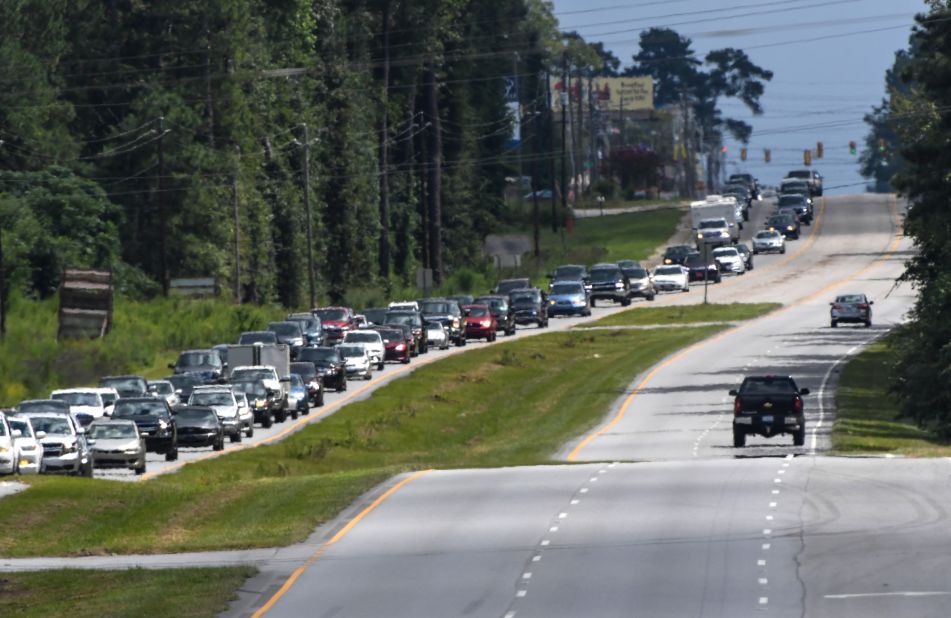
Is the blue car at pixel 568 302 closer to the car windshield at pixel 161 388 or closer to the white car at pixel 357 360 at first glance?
the white car at pixel 357 360

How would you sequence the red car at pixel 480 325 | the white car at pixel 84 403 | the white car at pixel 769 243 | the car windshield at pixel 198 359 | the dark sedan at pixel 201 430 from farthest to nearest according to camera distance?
the white car at pixel 769 243 → the red car at pixel 480 325 → the car windshield at pixel 198 359 → the white car at pixel 84 403 → the dark sedan at pixel 201 430

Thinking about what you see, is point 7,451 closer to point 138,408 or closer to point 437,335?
point 138,408

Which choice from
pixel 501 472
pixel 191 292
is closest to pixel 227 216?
pixel 191 292

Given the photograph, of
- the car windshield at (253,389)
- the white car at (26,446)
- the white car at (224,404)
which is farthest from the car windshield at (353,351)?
the white car at (26,446)

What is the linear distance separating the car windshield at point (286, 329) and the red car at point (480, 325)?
35.3ft

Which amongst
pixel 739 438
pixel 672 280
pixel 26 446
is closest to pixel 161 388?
pixel 26 446

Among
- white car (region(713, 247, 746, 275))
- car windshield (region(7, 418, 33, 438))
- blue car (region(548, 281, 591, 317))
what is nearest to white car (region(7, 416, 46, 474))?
car windshield (region(7, 418, 33, 438))

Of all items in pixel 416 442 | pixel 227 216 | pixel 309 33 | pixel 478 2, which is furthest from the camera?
pixel 478 2

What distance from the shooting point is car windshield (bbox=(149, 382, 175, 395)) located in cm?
6212

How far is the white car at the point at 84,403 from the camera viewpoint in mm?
57125

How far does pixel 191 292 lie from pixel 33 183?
9130 millimetres

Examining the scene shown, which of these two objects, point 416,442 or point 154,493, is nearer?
point 154,493

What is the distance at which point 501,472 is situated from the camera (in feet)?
134

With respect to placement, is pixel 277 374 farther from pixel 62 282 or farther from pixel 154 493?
pixel 154 493
